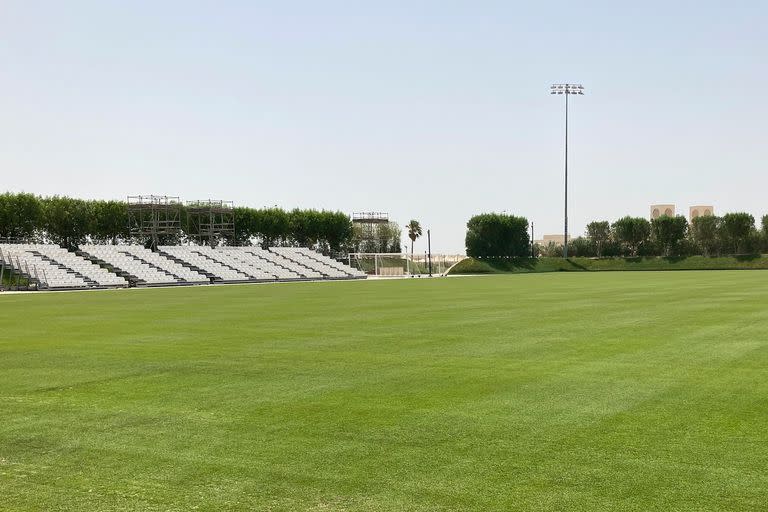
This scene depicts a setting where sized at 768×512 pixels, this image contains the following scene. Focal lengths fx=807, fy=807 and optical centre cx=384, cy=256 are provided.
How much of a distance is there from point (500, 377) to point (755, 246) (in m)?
124

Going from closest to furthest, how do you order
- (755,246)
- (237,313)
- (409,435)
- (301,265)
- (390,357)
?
(409,435) → (390,357) → (237,313) → (301,265) → (755,246)

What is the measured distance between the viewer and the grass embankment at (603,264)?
109 metres

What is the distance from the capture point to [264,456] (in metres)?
7.69

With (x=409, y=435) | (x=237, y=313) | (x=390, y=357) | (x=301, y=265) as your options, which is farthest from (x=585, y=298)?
(x=301, y=265)

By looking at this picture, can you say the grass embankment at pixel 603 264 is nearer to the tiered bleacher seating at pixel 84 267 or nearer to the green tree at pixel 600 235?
the green tree at pixel 600 235

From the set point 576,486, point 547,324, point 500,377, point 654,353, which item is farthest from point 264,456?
point 547,324

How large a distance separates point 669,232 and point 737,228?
9956 millimetres

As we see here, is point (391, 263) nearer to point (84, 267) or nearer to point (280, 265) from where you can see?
point (280, 265)

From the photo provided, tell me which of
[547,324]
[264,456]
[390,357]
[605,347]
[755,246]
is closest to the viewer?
[264,456]

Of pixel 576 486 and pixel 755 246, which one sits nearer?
pixel 576 486

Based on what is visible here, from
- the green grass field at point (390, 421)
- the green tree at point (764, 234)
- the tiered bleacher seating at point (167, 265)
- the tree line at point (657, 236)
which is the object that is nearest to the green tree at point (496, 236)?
the tree line at point (657, 236)

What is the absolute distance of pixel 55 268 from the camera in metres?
62.1

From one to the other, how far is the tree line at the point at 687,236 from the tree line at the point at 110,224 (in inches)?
1835

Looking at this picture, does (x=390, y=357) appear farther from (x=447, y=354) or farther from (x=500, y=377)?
(x=500, y=377)
